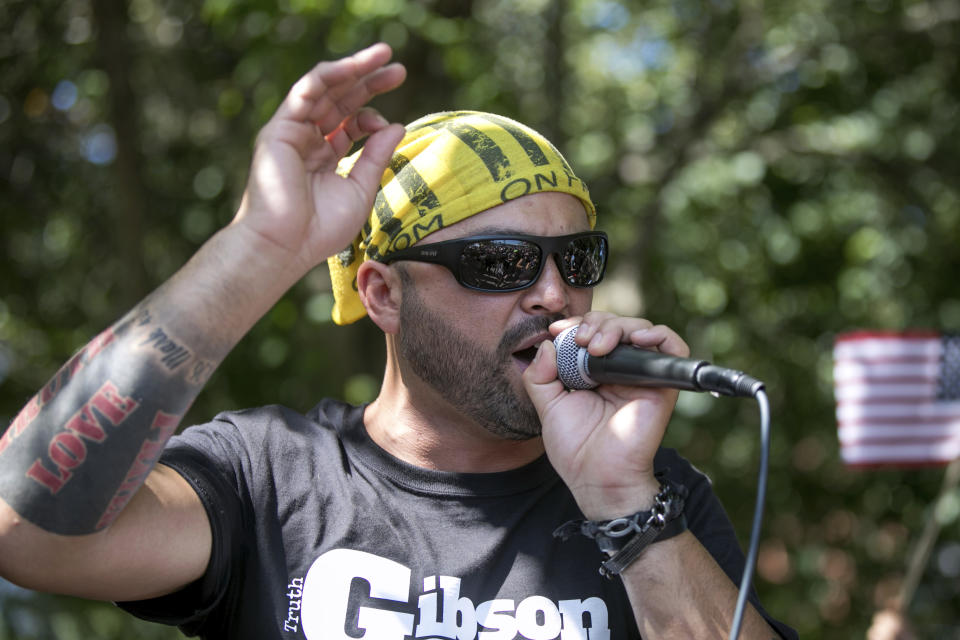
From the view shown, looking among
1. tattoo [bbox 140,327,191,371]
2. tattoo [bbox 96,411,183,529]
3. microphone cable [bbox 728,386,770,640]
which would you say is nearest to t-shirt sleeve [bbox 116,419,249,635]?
tattoo [bbox 96,411,183,529]

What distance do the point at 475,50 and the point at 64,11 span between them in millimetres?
2447

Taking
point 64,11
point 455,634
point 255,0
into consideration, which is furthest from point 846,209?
point 455,634

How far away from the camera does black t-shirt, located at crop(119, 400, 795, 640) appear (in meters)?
1.86

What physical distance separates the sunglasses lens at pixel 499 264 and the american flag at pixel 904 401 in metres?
3.12

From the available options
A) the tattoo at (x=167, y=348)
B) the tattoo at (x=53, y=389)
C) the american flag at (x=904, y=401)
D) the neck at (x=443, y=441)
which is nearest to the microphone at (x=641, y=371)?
the neck at (x=443, y=441)

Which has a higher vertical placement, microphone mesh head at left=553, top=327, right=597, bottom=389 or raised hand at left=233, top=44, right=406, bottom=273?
raised hand at left=233, top=44, right=406, bottom=273

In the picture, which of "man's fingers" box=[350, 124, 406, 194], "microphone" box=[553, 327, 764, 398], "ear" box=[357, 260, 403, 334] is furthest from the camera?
"ear" box=[357, 260, 403, 334]

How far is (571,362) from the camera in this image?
1979 millimetres

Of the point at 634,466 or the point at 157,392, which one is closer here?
the point at 157,392

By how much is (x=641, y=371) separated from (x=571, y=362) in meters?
0.20

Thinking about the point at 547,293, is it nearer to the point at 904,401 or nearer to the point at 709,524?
the point at 709,524

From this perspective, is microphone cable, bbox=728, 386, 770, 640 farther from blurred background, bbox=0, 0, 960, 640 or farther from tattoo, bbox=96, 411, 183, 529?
blurred background, bbox=0, 0, 960, 640

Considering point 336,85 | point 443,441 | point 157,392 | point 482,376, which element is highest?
point 336,85

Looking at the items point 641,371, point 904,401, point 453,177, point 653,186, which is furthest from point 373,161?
point 653,186
